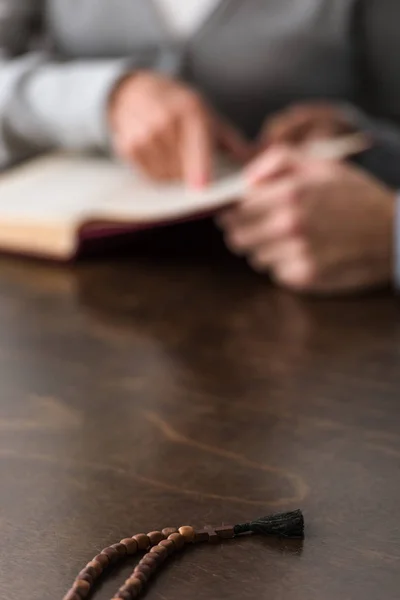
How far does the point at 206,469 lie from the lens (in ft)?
1.55

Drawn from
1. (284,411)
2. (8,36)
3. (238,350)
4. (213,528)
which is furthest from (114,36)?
(213,528)

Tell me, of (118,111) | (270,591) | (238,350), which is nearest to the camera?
(270,591)

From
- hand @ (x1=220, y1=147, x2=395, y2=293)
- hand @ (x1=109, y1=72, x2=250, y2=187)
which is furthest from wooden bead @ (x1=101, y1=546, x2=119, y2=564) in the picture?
hand @ (x1=109, y1=72, x2=250, y2=187)

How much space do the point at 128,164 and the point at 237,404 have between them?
49cm

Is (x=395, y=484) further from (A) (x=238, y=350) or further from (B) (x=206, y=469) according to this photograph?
(A) (x=238, y=350)

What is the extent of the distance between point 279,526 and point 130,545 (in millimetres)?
72

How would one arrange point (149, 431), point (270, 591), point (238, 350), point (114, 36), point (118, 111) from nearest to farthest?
point (270, 591), point (149, 431), point (238, 350), point (118, 111), point (114, 36)

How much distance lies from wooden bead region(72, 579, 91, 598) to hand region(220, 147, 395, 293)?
1.43 ft

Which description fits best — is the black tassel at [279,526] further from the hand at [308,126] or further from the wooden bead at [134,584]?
the hand at [308,126]

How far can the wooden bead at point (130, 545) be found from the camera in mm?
396

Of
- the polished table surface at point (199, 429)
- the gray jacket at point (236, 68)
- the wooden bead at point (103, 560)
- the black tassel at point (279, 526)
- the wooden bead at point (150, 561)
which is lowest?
the polished table surface at point (199, 429)

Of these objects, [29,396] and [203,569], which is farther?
[29,396]

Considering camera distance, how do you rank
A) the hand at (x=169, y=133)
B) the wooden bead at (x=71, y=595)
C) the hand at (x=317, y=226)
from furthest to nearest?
the hand at (x=169, y=133) → the hand at (x=317, y=226) → the wooden bead at (x=71, y=595)

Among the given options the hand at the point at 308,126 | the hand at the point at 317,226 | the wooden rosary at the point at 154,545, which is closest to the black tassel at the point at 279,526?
the wooden rosary at the point at 154,545
